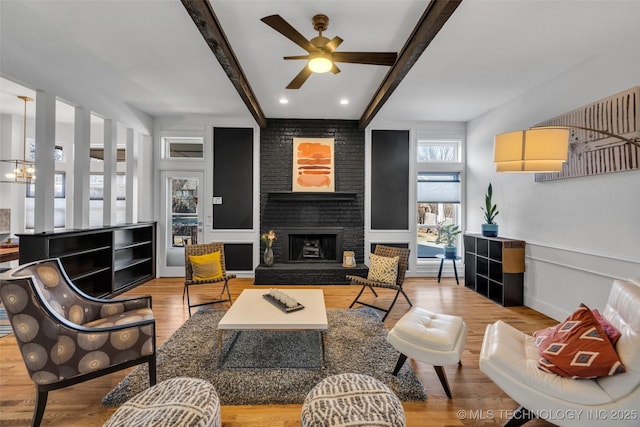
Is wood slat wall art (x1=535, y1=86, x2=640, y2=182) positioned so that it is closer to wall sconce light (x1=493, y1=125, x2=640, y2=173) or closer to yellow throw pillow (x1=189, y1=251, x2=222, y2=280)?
wall sconce light (x1=493, y1=125, x2=640, y2=173)

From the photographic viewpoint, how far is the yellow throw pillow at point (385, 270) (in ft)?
12.5

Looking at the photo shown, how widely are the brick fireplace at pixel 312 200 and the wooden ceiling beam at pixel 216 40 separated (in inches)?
59.4

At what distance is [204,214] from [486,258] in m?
4.76

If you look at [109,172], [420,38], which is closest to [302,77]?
[420,38]

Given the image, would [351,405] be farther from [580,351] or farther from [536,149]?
[536,149]

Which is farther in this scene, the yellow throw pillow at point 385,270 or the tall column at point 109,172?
the tall column at point 109,172

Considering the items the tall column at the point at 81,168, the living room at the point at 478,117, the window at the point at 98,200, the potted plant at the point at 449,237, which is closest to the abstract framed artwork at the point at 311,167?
the living room at the point at 478,117

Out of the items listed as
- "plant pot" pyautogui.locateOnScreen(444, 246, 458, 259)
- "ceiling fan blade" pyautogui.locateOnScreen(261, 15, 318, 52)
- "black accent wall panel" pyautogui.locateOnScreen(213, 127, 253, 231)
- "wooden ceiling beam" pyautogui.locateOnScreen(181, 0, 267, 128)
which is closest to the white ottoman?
"ceiling fan blade" pyautogui.locateOnScreen(261, 15, 318, 52)

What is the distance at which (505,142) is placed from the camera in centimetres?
256

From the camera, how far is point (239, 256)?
18.0ft

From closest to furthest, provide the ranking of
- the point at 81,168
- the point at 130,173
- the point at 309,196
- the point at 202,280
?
the point at 202,280 < the point at 81,168 < the point at 130,173 < the point at 309,196

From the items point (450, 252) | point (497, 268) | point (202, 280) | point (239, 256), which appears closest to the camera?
point (202, 280)

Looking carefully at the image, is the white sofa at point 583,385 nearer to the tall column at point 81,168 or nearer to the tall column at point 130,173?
the tall column at point 81,168

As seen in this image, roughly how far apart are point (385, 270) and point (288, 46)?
281 cm
